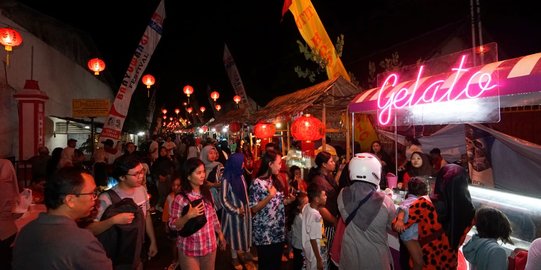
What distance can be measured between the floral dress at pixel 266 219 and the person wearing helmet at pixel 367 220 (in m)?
1.48

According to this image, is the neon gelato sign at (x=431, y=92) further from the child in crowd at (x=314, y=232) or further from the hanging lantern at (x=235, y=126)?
the hanging lantern at (x=235, y=126)

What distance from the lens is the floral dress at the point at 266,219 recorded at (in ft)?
15.1

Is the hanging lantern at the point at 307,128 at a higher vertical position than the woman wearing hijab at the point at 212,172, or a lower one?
higher

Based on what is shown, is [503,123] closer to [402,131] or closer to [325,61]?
[402,131]

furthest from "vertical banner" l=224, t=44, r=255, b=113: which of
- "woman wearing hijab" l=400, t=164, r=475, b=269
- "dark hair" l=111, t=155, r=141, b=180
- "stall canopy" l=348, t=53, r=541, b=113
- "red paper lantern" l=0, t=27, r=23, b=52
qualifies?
"woman wearing hijab" l=400, t=164, r=475, b=269

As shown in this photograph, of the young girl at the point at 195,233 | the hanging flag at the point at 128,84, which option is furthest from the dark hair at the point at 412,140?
the hanging flag at the point at 128,84

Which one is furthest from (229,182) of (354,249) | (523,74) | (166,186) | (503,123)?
(503,123)

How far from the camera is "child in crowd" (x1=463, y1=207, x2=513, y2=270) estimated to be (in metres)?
3.14

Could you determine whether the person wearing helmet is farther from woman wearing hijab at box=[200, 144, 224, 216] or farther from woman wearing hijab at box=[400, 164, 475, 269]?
woman wearing hijab at box=[200, 144, 224, 216]

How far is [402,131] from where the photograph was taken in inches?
342

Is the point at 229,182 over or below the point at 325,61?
below

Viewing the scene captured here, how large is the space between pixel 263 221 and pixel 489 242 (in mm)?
2604

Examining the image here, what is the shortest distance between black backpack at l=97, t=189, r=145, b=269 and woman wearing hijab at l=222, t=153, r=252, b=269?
180 cm

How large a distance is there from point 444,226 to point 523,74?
6.27ft
